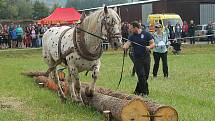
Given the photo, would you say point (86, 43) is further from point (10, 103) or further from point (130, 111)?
point (10, 103)

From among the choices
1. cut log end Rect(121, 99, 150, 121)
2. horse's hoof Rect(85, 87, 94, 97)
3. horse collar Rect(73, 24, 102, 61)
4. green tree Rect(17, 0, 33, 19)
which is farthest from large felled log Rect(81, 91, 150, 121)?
green tree Rect(17, 0, 33, 19)

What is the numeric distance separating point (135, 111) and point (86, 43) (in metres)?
2.48

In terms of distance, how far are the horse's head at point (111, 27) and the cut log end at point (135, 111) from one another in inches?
64.1

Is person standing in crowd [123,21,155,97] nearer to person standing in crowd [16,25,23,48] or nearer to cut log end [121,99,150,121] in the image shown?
cut log end [121,99,150,121]

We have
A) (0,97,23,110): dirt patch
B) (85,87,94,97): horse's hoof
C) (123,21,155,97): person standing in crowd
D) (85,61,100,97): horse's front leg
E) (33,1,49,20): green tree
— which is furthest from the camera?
(33,1,49,20): green tree

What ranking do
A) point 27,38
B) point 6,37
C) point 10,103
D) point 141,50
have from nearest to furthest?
1. point 10,103
2. point 141,50
3. point 6,37
4. point 27,38

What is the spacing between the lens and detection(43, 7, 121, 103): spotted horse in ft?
31.7

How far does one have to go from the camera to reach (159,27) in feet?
51.8

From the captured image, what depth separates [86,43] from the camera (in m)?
10.2

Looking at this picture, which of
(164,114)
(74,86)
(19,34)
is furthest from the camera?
(19,34)

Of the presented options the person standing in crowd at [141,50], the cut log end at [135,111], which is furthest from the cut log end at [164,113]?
the person standing in crowd at [141,50]

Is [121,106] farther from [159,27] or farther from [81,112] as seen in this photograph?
[159,27]

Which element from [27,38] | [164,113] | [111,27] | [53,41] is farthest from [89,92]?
[27,38]

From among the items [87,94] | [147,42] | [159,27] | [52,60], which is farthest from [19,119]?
[159,27]
